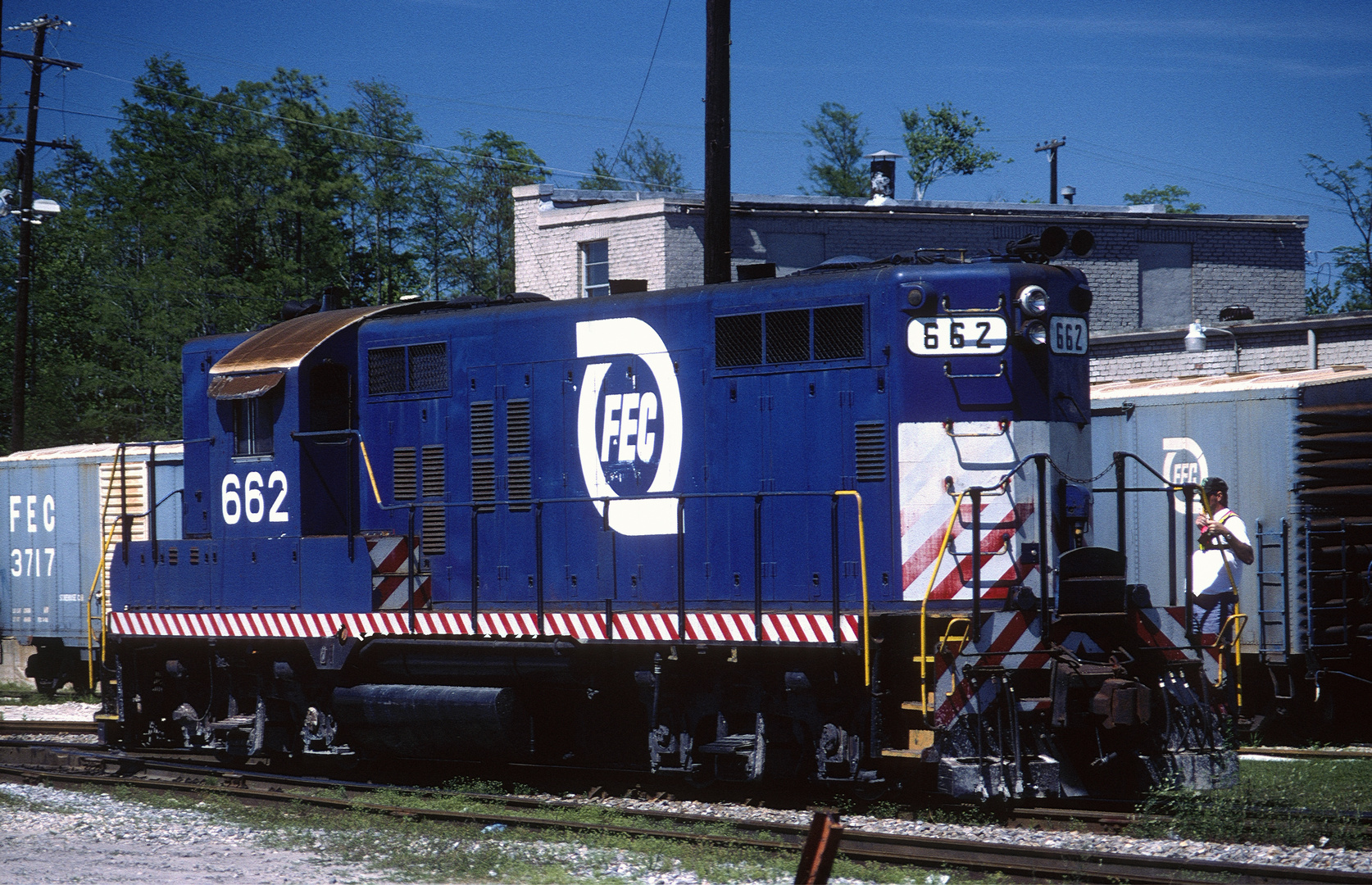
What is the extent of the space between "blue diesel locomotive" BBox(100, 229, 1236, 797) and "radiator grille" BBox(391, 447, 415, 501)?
33mm

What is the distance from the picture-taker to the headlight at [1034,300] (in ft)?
31.2

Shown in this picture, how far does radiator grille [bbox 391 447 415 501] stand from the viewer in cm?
1222

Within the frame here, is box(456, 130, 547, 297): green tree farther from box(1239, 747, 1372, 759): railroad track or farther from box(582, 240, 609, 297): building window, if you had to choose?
box(1239, 747, 1372, 759): railroad track

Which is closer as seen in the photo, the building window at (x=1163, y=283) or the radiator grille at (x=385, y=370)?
the radiator grille at (x=385, y=370)

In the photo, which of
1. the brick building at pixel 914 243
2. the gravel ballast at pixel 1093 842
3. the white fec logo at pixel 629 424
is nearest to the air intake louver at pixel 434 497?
the white fec logo at pixel 629 424

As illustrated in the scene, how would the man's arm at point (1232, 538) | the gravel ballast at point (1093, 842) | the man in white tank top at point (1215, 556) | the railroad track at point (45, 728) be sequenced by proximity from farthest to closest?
the railroad track at point (45, 728) < the man in white tank top at point (1215, 556) < the man's arm at point (1232, 538) < the gravel ballast at point (1093, 842)

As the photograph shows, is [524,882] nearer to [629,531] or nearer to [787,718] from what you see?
[787,718]

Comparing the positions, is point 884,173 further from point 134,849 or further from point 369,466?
point 134,849

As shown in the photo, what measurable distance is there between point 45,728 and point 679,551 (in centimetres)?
1012

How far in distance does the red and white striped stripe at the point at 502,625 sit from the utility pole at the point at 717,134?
473 centimetres

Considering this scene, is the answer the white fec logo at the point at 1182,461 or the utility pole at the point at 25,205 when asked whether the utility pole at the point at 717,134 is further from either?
the utility pole at the point at 25,205

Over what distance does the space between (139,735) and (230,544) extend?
6.91 ft

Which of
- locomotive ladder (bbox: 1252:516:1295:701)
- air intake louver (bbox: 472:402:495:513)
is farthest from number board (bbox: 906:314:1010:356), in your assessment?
locomotive ladder (bbox: 1252:516:1295:701)

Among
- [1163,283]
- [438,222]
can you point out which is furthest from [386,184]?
[1163,283]
